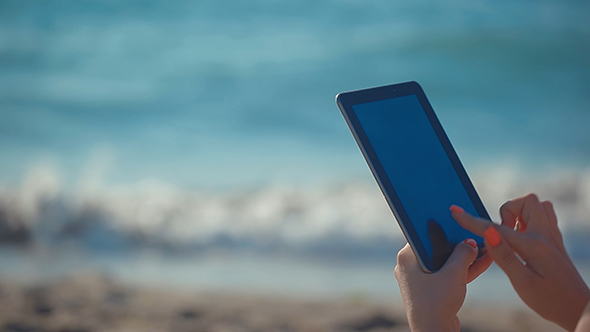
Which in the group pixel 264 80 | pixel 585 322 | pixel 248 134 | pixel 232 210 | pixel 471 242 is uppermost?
pixel 264 80

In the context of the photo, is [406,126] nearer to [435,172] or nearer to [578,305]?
[435,172]

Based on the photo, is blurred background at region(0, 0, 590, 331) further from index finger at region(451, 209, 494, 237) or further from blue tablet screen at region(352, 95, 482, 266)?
index finger at region(451, 209, 494, 237)

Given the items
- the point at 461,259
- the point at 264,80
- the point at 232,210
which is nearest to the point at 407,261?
the point at 461,259

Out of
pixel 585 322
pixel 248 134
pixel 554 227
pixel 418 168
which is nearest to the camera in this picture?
pixel 585 322

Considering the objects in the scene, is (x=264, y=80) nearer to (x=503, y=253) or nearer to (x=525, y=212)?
(x=525, y=212)

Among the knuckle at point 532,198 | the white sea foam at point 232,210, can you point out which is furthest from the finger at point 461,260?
the white sea foam at point 232,210

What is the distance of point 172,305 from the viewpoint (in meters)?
3.71

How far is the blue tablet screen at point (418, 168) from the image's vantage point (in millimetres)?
1192

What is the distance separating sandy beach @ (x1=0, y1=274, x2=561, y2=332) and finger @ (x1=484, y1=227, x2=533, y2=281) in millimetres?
2410

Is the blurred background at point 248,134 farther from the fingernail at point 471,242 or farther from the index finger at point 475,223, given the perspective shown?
the index finger at point 475,223

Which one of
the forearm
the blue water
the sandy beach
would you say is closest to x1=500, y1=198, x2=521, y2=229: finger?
the forearm

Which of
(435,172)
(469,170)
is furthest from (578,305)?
(469,170)

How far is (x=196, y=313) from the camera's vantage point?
3.59 meters

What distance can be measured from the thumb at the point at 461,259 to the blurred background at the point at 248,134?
2341 millimetres
